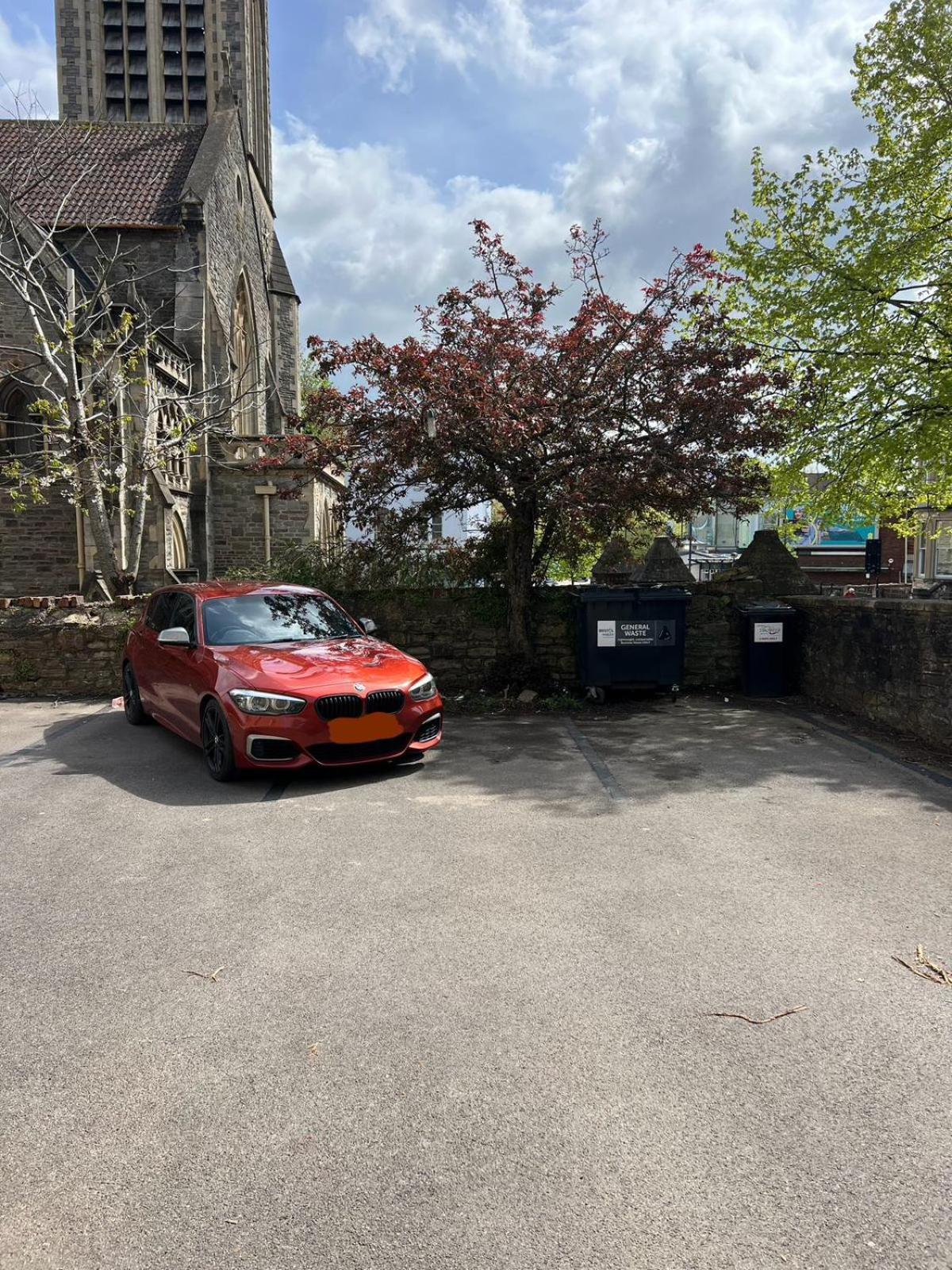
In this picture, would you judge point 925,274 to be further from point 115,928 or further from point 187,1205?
point 187,1205

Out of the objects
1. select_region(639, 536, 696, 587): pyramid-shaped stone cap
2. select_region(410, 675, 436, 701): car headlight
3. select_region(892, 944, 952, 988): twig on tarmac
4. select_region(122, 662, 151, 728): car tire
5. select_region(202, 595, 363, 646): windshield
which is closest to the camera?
select_region(892, 944, 952, 988): twig on tarmac

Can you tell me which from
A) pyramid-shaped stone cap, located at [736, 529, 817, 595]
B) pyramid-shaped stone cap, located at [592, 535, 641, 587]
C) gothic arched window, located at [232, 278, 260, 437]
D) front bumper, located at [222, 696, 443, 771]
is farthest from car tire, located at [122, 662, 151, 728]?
gothic arched window, located at [232, 278, 260, 437]

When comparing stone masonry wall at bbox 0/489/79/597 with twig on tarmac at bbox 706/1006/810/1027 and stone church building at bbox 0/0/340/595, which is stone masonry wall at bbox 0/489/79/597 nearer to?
stone church building at bbox 0/0/340/595

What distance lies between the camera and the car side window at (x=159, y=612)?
867 cm

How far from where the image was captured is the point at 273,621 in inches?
313

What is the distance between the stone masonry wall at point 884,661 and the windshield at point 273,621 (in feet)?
17.4

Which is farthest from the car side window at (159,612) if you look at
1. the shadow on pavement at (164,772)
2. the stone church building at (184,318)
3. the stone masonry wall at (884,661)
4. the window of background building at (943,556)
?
the window of background building at (943,556)

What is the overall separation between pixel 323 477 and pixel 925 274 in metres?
9.18

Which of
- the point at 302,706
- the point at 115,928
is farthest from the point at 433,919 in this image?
the point at 302,706

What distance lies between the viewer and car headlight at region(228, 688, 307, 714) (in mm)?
6453

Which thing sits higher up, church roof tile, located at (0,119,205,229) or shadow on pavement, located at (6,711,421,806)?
church roof tile, located at (0,119,205,229)

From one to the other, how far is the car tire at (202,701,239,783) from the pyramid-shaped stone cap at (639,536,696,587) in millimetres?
12712

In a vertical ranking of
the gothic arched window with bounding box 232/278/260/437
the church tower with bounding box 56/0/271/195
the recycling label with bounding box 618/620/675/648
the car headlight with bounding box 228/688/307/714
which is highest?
the church tower with bounding box 56/0/271/195

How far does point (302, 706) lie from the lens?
6457 millimetres
